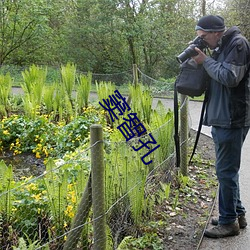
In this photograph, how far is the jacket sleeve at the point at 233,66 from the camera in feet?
9.19

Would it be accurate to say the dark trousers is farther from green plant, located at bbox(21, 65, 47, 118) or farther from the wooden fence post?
green plant, located at bbox(21, 65, 47, 118)

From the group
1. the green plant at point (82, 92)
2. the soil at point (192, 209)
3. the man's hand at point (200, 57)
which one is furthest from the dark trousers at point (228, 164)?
the green plant at point (82, 92)

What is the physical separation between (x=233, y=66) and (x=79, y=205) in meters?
1.51

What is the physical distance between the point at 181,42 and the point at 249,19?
3307 mm

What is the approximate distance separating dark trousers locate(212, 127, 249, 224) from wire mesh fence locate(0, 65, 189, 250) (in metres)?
0.65

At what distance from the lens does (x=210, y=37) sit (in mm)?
3037

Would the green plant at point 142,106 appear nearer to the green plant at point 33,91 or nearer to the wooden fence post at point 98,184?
the green plant at point 33,91

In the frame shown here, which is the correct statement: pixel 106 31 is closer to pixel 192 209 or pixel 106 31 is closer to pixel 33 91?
pixel 33 91

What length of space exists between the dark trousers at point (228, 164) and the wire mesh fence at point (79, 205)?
651mm

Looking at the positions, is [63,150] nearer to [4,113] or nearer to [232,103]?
[4,113]

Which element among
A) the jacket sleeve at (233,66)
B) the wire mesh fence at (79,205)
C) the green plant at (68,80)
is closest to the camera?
the wire mesh fence at (79,205)

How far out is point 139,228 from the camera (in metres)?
3.27

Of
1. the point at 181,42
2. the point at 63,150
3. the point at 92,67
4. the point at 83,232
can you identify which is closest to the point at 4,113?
the point at 63,150

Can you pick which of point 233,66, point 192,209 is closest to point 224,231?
point 192,209
